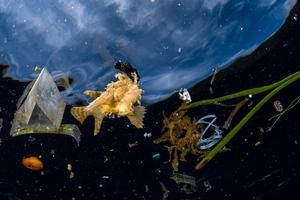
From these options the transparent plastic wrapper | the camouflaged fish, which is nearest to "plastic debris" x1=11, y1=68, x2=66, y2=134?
the transparent plastic wrapper

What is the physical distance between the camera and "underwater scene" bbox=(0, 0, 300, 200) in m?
3.54

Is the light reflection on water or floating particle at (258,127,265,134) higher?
the light reflection on water

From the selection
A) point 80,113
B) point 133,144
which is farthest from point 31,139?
point 133,144

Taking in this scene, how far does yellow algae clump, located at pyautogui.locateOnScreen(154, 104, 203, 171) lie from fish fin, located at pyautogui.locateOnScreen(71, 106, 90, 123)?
1.12 metres

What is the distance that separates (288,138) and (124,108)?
129 inches

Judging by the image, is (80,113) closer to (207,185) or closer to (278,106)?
(278,106)

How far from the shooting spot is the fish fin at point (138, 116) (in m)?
4.43

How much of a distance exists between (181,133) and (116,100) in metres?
1.37

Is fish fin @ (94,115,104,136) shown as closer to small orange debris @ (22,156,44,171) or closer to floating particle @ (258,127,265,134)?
small orange debris @ (22,156,44,171)

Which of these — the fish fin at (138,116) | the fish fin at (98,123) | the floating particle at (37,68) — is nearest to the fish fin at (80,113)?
the fish fin at (98,123)

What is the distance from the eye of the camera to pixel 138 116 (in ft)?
15.1

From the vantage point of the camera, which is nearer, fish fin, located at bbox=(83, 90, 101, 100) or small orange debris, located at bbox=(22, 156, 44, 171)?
fish fin, located at bbox=(83, 90, 101, 100)

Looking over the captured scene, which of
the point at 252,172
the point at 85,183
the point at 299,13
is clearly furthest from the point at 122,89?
the point at 252,172

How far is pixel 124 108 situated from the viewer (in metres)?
3.96
